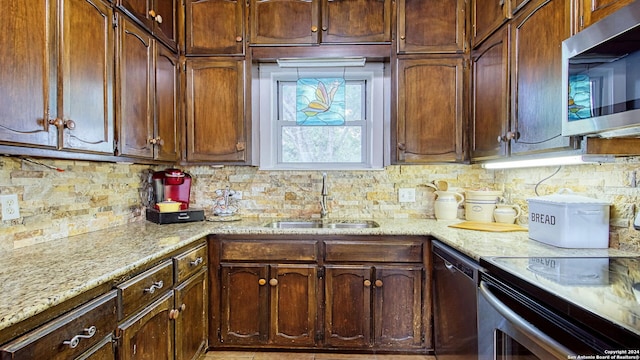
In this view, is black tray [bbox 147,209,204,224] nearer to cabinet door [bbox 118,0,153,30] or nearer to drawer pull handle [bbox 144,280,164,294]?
drawer pull handle [bbox 144,280,164,294]

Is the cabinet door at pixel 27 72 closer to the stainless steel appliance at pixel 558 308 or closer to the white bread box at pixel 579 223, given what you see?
the stainless steel appliance at pixel 558 308

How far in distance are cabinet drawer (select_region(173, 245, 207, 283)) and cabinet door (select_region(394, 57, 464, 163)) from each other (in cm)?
146

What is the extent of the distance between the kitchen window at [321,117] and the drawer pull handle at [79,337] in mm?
1812

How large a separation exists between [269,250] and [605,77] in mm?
1846

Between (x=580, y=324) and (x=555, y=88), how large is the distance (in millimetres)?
1040

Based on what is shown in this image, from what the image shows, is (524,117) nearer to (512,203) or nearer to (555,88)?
(555,88)

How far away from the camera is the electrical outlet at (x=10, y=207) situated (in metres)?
1.50

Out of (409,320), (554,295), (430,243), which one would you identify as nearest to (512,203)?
(430,243)

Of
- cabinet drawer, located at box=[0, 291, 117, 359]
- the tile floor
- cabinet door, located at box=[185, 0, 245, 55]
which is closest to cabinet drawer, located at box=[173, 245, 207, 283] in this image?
cabinet drawer, located at box=[0, 291, 117, 359]

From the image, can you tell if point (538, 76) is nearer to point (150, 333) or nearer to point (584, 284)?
point (584, 284)

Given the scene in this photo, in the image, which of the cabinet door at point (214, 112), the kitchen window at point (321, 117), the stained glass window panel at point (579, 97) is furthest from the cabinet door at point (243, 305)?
the stained glass window panel at point (579, 97)

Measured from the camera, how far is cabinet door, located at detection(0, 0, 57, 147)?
117 cm

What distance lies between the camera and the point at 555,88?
1.49m

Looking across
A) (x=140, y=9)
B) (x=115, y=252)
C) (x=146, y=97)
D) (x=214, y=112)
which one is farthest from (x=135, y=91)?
(x=115, y=252)
